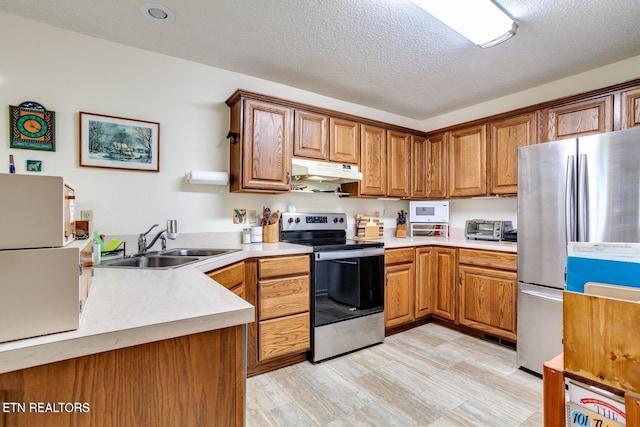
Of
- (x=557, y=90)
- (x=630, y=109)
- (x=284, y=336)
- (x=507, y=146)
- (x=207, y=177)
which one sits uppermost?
(x=557, y=90)

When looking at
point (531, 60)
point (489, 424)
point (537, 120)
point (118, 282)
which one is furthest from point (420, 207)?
point (118, 282)

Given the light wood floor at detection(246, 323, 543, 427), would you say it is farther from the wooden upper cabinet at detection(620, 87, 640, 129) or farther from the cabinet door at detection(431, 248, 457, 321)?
the wooden upper cabinet at detection(620, 87, 640, 129)

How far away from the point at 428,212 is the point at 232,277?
7.80ft

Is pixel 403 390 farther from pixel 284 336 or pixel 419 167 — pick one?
pixel 419 167

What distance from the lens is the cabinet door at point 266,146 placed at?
2381 mm

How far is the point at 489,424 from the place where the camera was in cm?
163

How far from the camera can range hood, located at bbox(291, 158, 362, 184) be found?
8.41 ft

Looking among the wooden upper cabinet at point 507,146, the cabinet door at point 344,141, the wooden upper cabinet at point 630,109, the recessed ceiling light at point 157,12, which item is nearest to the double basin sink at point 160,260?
the cabinet door at point 344,141

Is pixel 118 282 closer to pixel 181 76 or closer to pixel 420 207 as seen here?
pixel 181 76

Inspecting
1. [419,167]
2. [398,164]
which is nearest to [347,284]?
[398,164]

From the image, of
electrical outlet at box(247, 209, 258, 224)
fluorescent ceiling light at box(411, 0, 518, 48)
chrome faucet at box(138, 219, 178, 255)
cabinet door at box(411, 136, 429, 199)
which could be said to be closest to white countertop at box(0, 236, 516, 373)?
chrome faucet at box(138, 219, 178, 255)

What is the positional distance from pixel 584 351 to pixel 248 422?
5.13 feet

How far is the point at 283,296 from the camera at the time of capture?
7.31 ft

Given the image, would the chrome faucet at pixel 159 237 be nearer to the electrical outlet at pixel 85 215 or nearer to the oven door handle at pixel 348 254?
the electrical outlet at pixel 85 215
